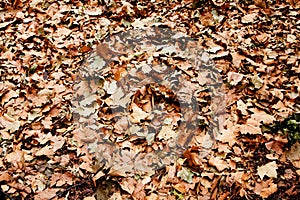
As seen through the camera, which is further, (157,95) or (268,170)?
(157,95)

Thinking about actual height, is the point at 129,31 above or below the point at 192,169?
above

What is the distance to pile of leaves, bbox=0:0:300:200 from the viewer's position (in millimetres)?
2621

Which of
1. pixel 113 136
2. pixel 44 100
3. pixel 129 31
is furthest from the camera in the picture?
pixel 129 31

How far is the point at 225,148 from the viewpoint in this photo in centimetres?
276

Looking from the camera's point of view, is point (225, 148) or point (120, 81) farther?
point (120, 81)

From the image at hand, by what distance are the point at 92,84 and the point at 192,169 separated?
54.3 inches

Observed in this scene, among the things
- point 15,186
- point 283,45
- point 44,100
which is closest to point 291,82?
point 283,45

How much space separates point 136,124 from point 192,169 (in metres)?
0.67

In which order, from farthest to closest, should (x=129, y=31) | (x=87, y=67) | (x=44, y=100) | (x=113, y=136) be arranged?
(x=129, y=31), (x=87, y=67), (x=44, y=100), (x=113, y=136)

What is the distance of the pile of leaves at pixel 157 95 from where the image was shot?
8.60 ft

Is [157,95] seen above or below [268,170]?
above

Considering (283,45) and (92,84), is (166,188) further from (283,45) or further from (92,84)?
(283,45)

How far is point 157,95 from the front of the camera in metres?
3.19

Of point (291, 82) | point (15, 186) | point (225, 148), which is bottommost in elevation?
point (15, 186)
